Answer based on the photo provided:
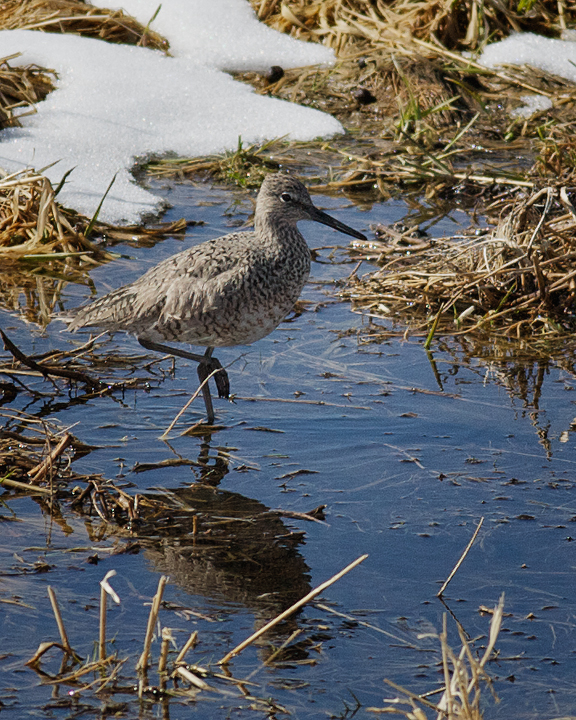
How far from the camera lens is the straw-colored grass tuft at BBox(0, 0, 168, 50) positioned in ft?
32.0

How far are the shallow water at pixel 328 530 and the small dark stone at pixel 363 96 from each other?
3.89 metres

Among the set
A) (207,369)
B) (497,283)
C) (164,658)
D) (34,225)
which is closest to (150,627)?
(164,658)

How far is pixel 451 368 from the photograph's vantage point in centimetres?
552

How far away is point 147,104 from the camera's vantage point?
29.2 ft

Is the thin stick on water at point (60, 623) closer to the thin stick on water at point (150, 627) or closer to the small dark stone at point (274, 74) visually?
the thin stick on water at point (150, 627)

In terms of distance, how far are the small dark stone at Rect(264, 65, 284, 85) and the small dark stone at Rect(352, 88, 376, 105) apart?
30.9 inches

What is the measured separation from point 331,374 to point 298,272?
1.95 feet

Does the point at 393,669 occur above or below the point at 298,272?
below

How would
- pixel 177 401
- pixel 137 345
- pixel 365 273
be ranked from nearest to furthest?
pixel 177 401, pixel 137 345, pixel 365 273

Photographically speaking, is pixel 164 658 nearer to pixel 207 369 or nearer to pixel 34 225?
pixel 207 369

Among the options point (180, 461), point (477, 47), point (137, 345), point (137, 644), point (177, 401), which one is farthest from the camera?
point (477, 47)

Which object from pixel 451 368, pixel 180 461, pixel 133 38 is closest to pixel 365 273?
pixel 451 368

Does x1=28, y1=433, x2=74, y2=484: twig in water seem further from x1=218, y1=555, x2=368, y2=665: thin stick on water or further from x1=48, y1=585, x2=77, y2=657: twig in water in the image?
x1=218, y1=555, x2=368, y2=665: thin stick on water

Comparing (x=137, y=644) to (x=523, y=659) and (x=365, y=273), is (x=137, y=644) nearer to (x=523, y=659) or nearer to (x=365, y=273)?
(x=523, y=659)
